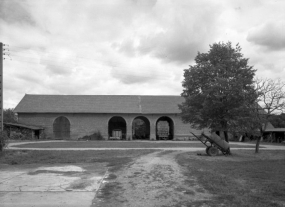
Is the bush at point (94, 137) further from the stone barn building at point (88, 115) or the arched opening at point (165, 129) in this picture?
the arched opening at point (165, 129)

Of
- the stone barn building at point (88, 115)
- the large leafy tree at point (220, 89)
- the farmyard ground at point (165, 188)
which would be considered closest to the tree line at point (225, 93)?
the large leafy tree at point (220, 89)

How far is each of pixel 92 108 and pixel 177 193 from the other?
34.3 m

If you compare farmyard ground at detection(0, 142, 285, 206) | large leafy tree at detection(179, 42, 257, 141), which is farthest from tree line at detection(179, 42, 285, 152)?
farmyard ground at detection(0, 142, 285, 206)

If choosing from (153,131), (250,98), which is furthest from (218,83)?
(153,131)

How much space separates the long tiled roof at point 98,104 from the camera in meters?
39.8

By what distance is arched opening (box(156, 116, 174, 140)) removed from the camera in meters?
42.8

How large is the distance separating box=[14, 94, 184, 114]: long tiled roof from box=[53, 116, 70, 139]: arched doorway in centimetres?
137

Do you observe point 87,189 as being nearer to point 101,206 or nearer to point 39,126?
point 101,206

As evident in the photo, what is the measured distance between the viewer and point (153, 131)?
40.2 meters

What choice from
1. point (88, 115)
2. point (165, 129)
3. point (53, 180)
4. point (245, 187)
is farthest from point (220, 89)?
point (165, 129)

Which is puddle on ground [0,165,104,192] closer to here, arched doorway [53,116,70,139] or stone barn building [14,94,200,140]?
stone barn building [14,94,200,140]

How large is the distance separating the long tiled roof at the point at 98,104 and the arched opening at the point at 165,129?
9.36 feet

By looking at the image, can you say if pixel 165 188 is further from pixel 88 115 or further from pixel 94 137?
pixel 88 115

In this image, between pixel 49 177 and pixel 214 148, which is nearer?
pixel 49 177
